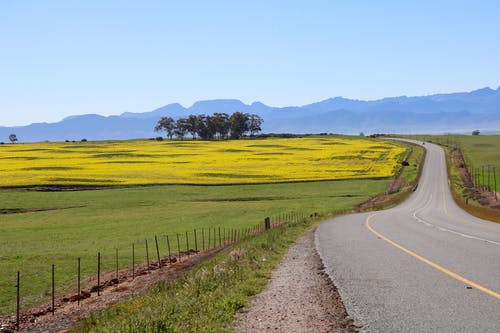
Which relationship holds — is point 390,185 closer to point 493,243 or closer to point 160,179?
point 160,179

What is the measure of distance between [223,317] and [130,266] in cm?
1980

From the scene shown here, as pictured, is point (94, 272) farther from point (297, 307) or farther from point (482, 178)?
point (482, 178)

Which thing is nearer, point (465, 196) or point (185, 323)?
point (185, 323)

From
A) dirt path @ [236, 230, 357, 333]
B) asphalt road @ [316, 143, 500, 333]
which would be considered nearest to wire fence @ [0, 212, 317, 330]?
asphalt road @ [316, 143, 500, 333]

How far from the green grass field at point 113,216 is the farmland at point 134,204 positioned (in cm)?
7

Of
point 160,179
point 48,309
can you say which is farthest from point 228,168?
point 48,309

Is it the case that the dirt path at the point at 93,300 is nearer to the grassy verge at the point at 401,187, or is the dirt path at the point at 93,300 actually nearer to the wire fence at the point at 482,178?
the grassy verge at the point at 401,187

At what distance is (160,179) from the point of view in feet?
261

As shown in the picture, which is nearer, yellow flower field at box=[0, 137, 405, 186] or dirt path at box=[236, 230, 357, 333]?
dirt path at box=[236, 230, 357, 333]

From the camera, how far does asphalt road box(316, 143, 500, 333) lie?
9.12m

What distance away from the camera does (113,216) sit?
5128 centimetres

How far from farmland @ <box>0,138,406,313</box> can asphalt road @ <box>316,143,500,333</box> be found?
13.2m

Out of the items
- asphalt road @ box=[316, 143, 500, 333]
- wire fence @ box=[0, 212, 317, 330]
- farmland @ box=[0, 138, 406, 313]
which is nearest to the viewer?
asphalt road @ box=[316, 143, 500, 333]

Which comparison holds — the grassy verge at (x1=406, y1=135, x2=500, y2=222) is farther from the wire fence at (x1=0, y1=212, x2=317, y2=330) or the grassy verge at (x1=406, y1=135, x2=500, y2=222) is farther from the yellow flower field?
the wire fence at (x1=0, y1=212, x2=317, y2=330)
